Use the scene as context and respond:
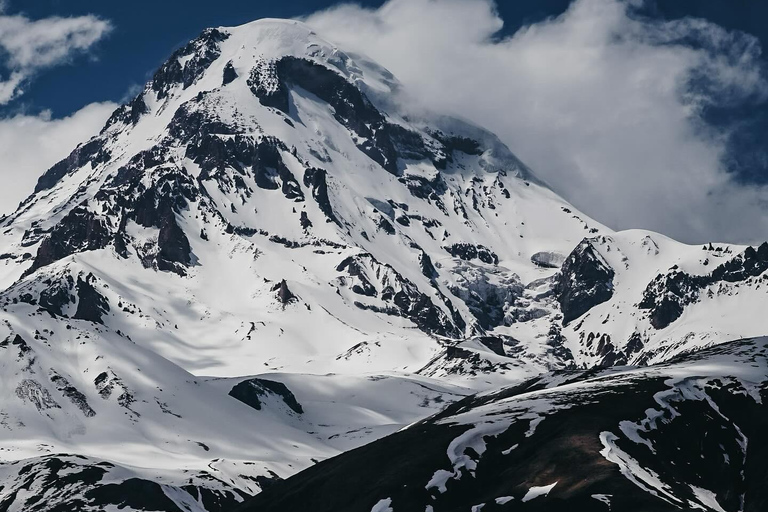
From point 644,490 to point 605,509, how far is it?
783 cm

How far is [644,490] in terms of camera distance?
7864 inches

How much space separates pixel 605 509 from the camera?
639 ft

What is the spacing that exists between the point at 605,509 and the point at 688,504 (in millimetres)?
11961

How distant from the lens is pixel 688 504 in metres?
198

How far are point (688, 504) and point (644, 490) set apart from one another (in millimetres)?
5948
